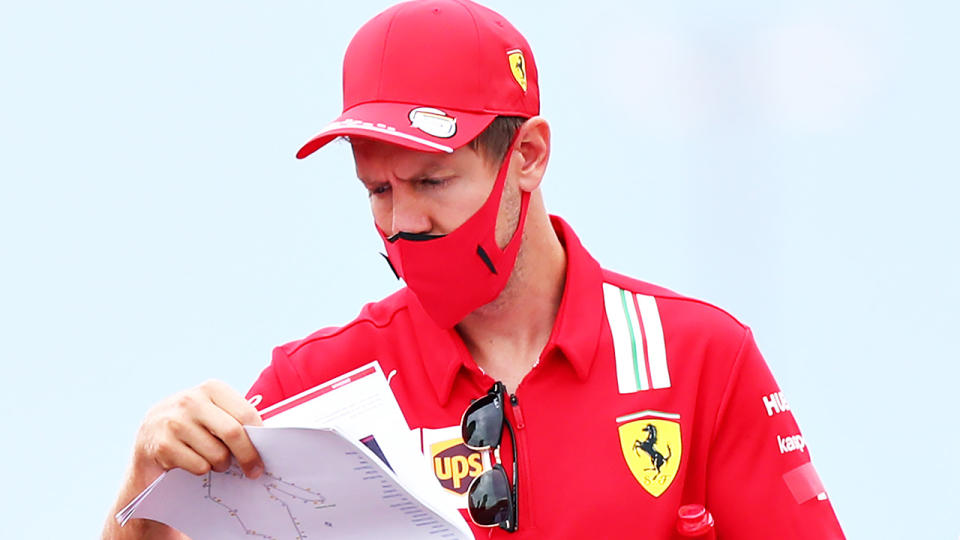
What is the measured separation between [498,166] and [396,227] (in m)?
0.14

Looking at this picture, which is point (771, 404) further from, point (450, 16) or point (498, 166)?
point (450, 16)

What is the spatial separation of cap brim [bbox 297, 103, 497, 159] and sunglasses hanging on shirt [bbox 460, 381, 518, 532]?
28 cm

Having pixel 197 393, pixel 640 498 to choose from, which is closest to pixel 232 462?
pixel 197 393

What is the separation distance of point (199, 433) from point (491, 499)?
1.20 feet

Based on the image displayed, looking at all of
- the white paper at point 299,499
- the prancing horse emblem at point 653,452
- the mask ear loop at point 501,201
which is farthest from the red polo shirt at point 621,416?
the white paper at point 299,499

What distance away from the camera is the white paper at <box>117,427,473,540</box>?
1.12 meters

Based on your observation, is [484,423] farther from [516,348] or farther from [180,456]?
[180,456]

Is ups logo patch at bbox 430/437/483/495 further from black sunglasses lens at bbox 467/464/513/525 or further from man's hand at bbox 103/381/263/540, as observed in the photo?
man's hand at bbox 103/381/263/540

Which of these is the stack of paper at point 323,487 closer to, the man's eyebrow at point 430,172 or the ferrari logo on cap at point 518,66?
the man's eyebrow at point 430,172

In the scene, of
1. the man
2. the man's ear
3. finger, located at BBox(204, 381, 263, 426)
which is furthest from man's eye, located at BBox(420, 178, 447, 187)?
finger, located at BBox(204, 381, 263, 426)

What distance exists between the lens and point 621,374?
1.44m

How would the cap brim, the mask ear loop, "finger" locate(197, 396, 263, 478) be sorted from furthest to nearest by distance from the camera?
the mask ear loop, the cap brim, "finger" locate(197, 396, 263, 478)

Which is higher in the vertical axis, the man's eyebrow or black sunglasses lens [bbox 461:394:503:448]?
the man's eyebrow

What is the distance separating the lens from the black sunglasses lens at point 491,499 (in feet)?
4.44
